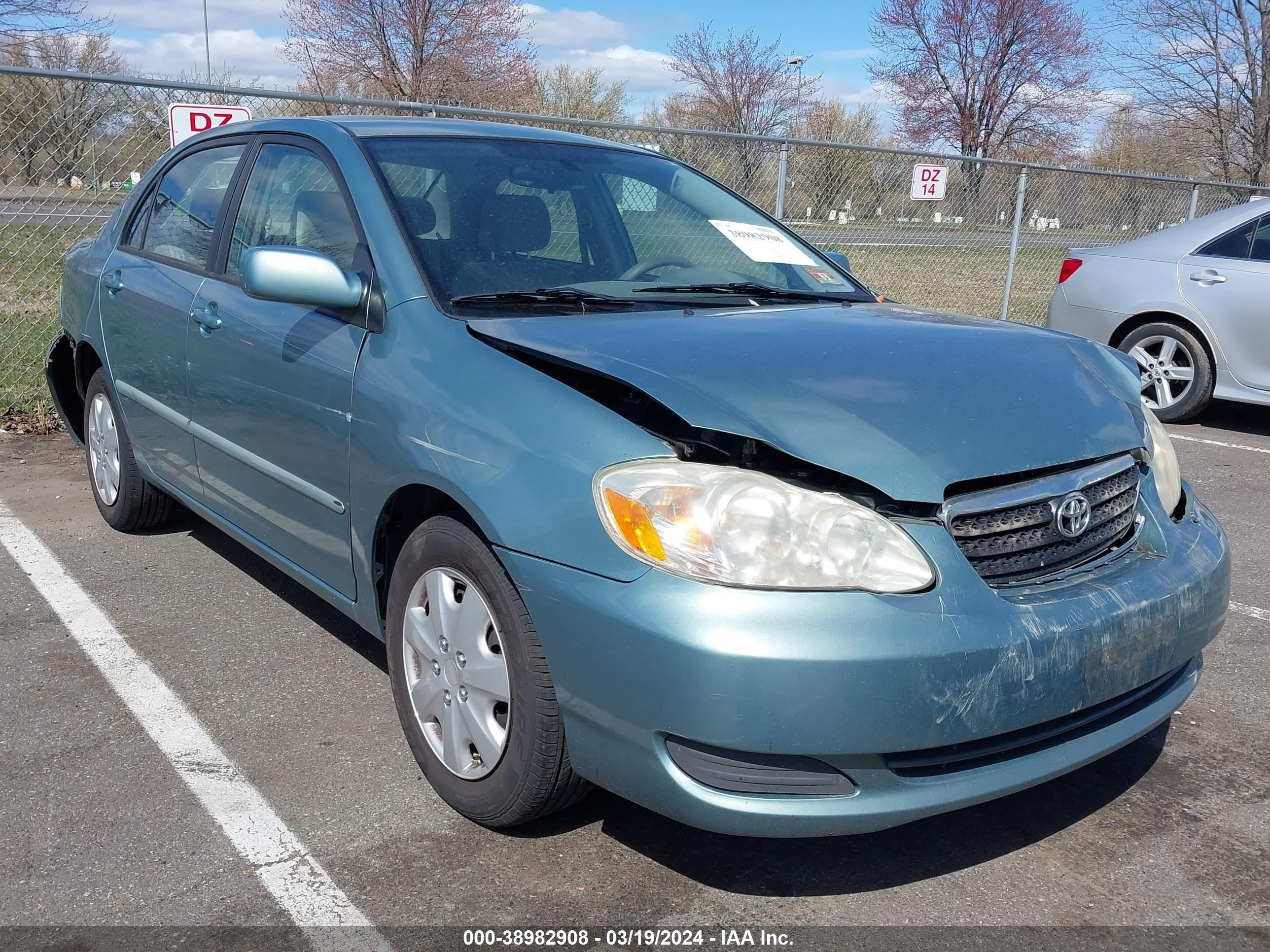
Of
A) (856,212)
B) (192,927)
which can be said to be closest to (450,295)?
(192,927)

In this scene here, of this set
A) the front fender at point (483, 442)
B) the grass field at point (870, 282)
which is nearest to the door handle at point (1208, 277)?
the grass field at point (870, 282)

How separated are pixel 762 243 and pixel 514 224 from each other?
2.91 feet

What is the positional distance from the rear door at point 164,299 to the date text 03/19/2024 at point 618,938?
222cm

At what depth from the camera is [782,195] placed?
9430mm

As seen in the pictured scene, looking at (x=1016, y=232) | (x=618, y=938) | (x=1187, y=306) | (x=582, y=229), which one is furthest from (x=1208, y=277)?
(x=618, y=938)

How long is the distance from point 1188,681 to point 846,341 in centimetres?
114

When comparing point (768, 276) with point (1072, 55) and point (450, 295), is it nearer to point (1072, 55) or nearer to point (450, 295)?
point (450, 295)

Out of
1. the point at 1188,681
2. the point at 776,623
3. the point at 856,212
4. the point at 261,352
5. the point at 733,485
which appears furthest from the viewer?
the point at 856,212

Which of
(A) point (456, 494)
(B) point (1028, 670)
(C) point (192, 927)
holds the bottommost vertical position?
(C) point (192, 927)

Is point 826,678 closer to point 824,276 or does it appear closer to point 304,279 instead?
point 304,279

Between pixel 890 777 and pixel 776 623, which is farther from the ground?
pixel 776 623

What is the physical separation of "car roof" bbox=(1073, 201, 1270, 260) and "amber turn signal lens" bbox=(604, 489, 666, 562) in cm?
659

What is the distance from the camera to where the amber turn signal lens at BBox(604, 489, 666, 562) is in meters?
2.16

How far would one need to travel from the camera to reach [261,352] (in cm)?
331
